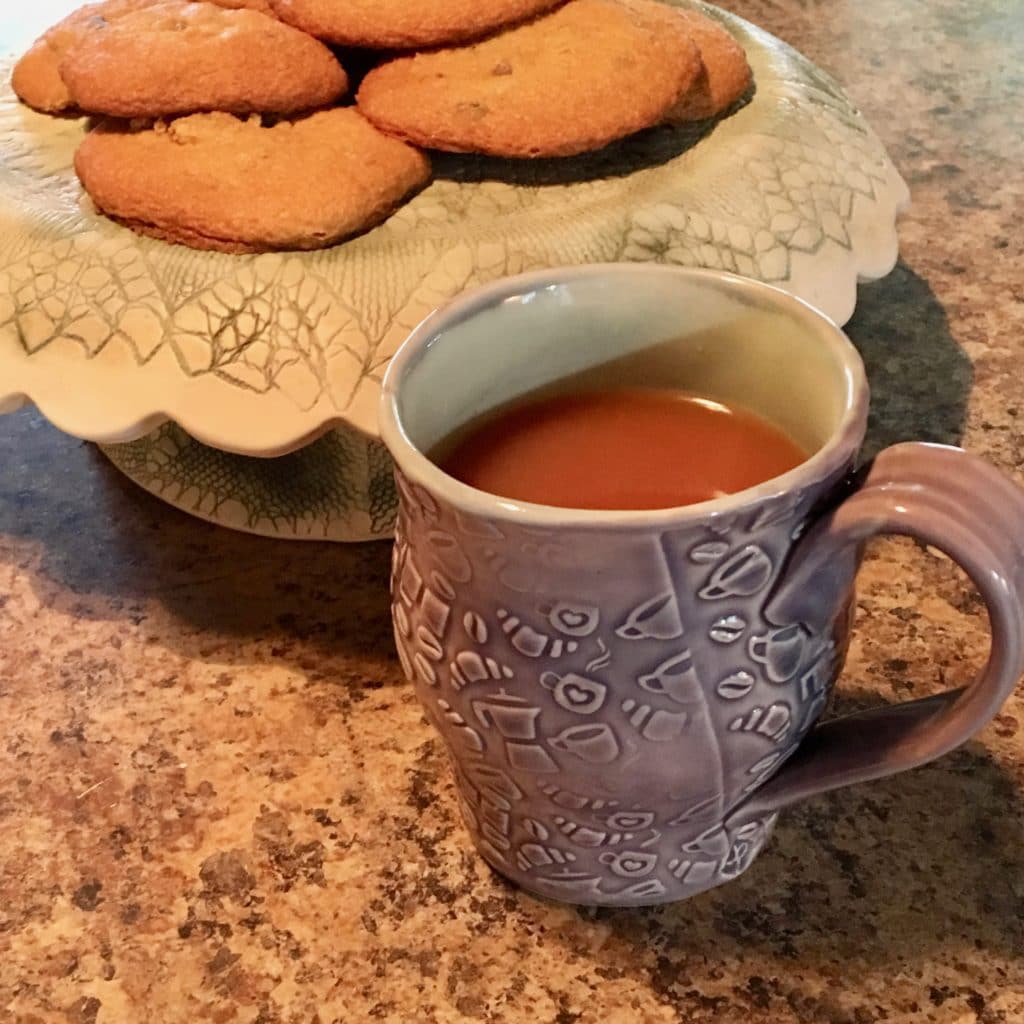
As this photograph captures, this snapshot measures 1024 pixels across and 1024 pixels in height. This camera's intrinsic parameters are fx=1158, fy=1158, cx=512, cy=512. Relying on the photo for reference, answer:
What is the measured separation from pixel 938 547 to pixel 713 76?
1.14 feet

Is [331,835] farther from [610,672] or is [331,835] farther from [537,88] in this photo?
[537,88]

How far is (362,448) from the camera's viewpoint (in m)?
0.57

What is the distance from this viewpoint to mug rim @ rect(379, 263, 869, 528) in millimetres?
305

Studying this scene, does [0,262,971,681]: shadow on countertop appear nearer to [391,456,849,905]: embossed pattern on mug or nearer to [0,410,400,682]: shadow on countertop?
[0,410,400,682]: shadow on countertop

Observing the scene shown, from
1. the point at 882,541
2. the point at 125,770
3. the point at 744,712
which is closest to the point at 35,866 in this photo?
the point at 125,770

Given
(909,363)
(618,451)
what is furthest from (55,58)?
(909,363)

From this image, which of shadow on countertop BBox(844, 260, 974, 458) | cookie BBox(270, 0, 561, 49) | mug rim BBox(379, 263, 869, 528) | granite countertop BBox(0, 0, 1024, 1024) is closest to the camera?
mug rim BBox(379, 263, 869, 528)

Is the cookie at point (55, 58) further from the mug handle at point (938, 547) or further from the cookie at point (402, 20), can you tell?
the mug handle at point (938, 547)

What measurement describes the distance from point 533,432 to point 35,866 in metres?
0.26

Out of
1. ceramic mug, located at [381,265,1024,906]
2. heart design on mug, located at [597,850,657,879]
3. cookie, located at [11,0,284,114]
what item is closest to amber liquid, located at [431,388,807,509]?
ceramic mug, located at [381,265,1024,906]

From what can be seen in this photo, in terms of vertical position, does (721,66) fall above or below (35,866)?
above

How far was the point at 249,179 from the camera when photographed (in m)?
0.49

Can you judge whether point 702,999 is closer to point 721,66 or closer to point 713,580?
point 713,580

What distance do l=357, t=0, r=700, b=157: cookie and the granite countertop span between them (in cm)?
21
